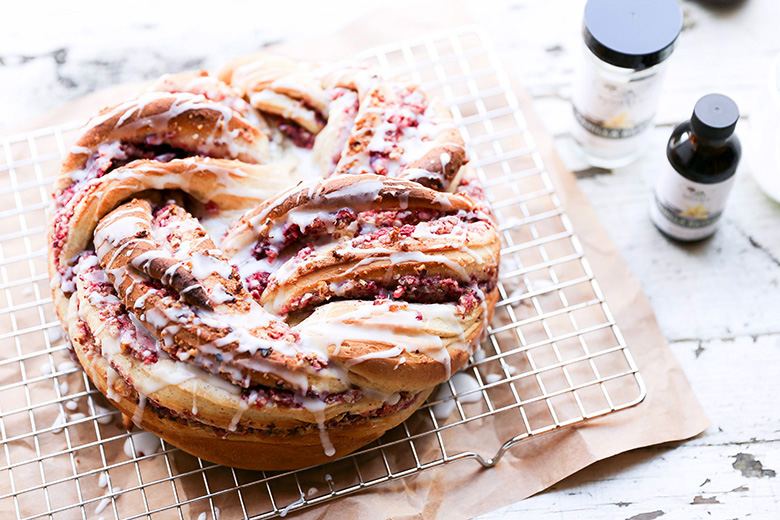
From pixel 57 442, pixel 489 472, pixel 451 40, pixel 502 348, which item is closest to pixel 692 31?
pixel 451 40

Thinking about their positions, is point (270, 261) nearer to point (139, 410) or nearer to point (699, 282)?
point (139, 410)

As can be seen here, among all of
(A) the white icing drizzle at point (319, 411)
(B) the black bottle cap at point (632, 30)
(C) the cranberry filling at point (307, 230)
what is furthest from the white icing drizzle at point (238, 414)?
(B) the black bottle cap at point (632, 30)

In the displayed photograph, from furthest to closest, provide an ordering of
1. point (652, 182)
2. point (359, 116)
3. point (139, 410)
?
point (652, 182) < point (359, 116) < point (139, 410)

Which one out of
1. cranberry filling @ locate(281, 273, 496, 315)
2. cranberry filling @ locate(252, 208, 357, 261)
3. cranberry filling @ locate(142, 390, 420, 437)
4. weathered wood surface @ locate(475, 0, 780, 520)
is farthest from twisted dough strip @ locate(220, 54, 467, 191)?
weathered wood surface @ locate(475, 0, 780, 520)

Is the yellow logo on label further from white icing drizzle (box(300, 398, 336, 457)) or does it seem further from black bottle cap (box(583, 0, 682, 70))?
white icing drizzle (box(300, 398, 336, 457))

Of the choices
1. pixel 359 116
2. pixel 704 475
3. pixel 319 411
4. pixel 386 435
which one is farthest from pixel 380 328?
pixel 704 475

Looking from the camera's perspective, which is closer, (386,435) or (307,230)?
(307,230)

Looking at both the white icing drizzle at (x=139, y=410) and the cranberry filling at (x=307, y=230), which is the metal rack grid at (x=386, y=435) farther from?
the cranberry filling at (x=307, y=230)

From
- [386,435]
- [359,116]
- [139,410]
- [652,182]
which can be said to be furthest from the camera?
[652,182]

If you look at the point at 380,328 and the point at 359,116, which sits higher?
the point at 359,116
